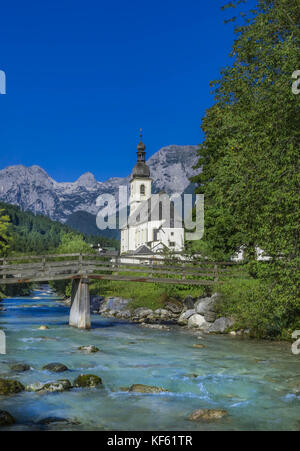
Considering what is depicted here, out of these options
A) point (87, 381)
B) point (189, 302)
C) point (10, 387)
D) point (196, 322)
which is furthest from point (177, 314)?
point (10, 387)

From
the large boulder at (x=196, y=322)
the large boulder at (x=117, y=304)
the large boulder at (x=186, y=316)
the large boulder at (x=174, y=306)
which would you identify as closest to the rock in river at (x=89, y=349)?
the large boulder at (x=196, y=322)

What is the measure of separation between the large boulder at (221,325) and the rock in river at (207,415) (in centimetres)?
1441

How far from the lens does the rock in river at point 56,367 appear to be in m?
14.7

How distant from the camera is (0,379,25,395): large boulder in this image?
11.8 metres

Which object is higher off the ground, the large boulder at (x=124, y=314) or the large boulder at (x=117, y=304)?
the large boulder at (x=117, y=304)

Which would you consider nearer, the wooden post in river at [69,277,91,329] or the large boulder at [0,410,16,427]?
the large boulder at [0,410,16,427]

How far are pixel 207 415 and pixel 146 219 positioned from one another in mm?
86022

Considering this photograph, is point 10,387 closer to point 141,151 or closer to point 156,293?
point 156,293

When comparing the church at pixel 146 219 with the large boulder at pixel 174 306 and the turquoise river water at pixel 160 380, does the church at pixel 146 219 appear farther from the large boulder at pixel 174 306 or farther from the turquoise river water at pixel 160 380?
the turquoise river water at pixel 160 380

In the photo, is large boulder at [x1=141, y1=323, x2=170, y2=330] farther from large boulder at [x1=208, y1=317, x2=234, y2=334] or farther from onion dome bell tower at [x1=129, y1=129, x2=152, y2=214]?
onion dome bell tower at [x1=129, y1=129, x2=152, y2=214]

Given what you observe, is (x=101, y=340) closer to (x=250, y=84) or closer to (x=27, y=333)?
(x=27, y=333)

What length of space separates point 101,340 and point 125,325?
23.5ft

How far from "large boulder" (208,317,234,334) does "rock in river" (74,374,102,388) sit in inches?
485

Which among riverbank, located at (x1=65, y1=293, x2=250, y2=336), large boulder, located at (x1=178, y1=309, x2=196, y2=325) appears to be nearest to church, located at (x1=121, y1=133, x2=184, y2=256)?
riverbank, located at (x1=65, y1=293, x2=250, y2=336)
